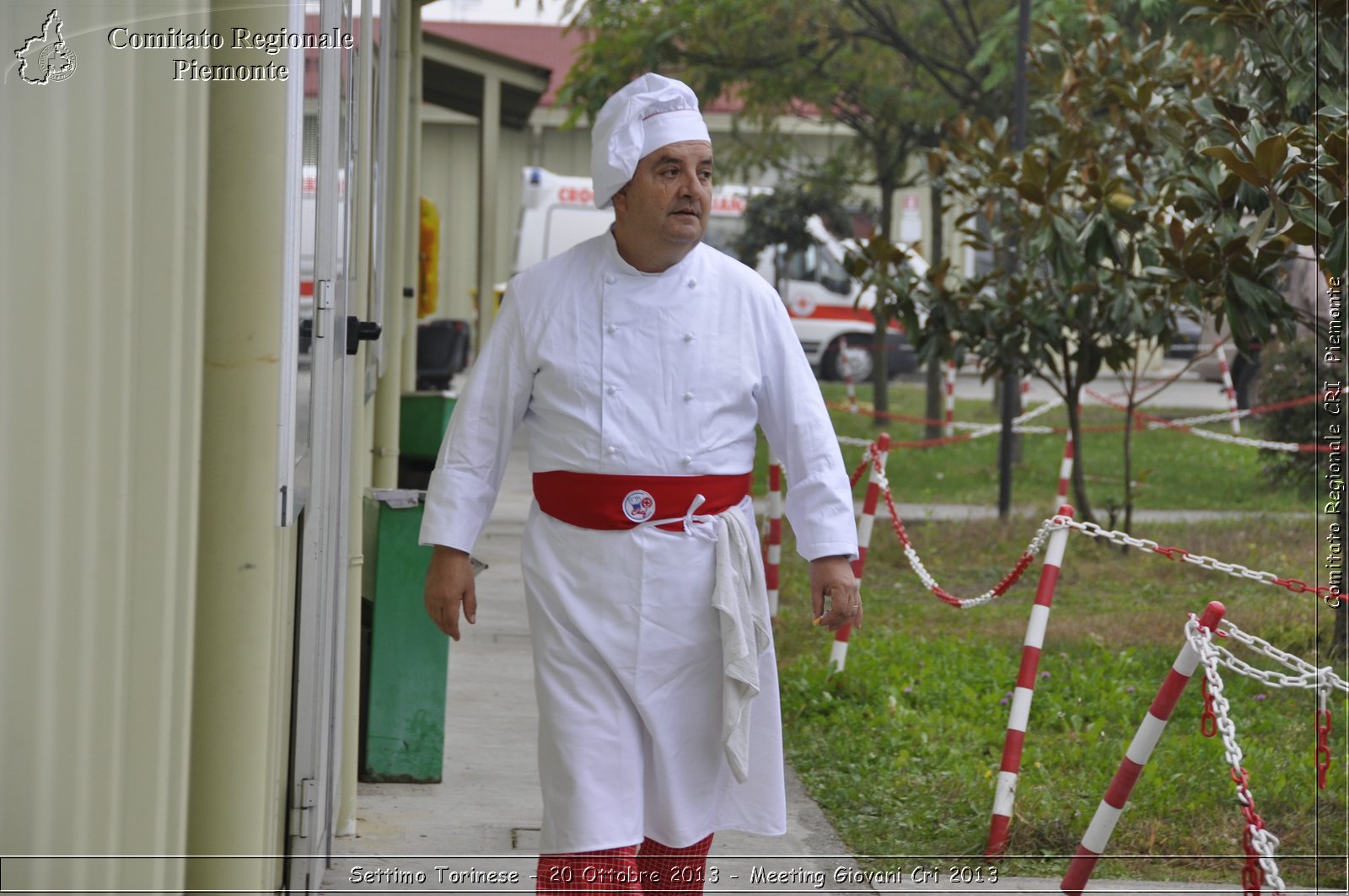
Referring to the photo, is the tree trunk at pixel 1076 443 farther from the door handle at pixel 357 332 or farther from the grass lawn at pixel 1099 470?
the door handle at pixel 357 332

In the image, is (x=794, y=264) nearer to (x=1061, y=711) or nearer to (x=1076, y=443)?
(x=1076, y=443)

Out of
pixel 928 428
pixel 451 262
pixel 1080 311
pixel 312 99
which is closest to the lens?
pixel 312 99

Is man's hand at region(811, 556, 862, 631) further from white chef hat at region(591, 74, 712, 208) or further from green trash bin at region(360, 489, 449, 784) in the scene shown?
green trash bin at region(360, 489, 449, 784)

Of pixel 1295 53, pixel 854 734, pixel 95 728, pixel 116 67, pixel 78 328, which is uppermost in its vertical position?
pixel 1295 53

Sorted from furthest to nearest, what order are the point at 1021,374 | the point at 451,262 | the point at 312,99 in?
1. the point at 451,262
2. the point at 1021,374
3. the point at 312,99

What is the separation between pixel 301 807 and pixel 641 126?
153 cm

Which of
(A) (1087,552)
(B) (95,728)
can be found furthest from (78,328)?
(A) (1087,552)

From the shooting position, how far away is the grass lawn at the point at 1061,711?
4695 millimetres

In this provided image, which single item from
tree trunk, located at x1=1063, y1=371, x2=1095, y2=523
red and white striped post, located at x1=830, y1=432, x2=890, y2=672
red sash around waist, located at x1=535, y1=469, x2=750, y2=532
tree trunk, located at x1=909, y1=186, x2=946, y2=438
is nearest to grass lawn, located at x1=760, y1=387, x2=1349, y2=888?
red and white striped post, located at x1=830, y1=432, x2=890, y2=672

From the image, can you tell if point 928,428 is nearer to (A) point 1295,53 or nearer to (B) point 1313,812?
(A) point 1295,53

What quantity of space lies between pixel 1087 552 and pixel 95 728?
8.32m

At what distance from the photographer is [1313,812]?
4.94m

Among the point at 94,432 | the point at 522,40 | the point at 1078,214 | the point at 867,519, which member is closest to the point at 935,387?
the point at 1078,214

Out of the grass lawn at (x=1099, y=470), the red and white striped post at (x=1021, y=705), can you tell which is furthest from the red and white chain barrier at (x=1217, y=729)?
the grass lawn at (x=1099, y=470)
